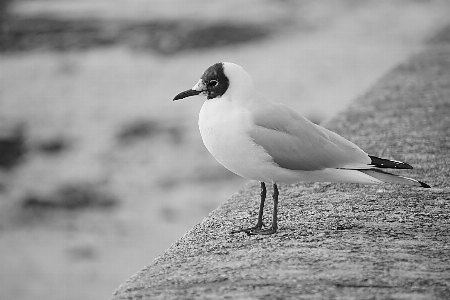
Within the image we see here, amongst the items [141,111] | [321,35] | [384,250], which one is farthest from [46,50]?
[384,250]

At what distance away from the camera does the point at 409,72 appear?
238 inches

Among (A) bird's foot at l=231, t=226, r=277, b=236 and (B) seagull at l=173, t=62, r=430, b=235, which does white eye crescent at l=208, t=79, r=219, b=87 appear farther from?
(A) bird's foot at l=231, t=226, r=277, b=236

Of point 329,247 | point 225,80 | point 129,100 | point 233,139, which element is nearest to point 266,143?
point 233,139

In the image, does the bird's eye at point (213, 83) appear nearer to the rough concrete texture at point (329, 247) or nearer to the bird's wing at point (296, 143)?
the bird's wing at point (296, 143)

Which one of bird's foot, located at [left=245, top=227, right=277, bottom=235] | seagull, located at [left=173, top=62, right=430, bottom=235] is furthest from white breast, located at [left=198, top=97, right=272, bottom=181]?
bird's foot, located at [left=245, top=227, right=277, bottom=235]

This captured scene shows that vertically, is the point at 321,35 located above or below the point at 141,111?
above

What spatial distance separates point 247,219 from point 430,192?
34.0 inches

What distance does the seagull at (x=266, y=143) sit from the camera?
2.63 m

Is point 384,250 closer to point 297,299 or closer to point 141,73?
Answer: point 297,299

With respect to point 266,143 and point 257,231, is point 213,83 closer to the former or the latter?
point 266,143

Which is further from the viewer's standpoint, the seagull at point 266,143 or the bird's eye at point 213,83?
the bird's eye at point 213,83

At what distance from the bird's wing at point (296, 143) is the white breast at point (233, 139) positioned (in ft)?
0.11

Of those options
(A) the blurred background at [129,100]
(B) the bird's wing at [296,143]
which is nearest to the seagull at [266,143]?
(B) the bird's wing at [296,143]

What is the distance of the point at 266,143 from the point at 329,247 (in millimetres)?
458
